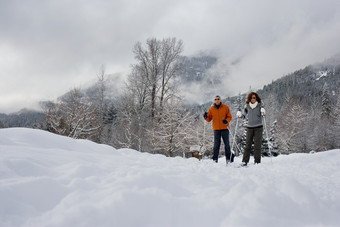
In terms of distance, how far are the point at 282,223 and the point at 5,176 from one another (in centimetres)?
270

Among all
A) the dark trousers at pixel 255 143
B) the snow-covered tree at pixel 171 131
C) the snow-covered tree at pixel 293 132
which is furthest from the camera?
the snow-covered tree at pixel 293 132

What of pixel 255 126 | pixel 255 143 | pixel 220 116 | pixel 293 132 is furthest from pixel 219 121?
pixel 293 132

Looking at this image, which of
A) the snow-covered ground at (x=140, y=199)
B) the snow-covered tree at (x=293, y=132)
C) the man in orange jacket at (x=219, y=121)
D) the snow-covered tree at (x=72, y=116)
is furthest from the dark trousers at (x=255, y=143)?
the snow-covered tree at (x=293, y=132)

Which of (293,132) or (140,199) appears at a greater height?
(293,132)

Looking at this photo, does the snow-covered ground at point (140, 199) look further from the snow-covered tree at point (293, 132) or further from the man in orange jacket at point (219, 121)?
the snow-covered tree at point (293, 132)

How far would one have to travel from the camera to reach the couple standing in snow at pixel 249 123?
207 inches

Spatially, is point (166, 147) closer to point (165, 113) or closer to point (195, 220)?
point (165, 113)

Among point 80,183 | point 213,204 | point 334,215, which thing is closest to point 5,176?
point 80,183

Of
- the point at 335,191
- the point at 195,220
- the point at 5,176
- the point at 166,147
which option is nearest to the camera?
the point at 195,220

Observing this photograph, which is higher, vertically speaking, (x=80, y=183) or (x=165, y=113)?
(x=165, y=113)

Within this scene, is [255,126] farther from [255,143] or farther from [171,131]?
[171,131]

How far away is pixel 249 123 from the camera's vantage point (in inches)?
217

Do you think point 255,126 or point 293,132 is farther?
point 293,132

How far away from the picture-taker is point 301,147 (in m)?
29.2
